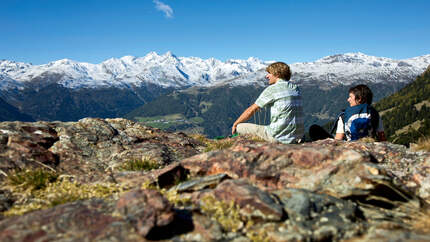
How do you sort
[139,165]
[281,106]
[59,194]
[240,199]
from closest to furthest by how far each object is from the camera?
[240,199]
[59,194]
[139,165]
[281,106]

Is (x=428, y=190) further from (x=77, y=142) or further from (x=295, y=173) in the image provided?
(x=77, y=142)

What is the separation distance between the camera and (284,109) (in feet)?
33.3

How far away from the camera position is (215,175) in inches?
263

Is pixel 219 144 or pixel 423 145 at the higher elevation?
pixel 423 145

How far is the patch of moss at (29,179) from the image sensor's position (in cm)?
700

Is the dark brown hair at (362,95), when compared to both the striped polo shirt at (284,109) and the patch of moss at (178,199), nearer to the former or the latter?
the striped polo shirt at (284,109)

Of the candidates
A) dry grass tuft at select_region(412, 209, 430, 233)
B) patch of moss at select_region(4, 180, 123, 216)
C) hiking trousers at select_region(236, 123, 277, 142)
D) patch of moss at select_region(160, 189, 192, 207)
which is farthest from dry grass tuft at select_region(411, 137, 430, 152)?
patch of moss at select_region(4, 180, 123, 216)

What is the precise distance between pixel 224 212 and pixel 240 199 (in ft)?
1.24

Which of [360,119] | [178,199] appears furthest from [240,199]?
[360,119]

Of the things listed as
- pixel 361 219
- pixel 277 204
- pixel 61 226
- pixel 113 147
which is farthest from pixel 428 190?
pixel 113 147

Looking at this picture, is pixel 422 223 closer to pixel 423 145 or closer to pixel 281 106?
pixel 281 106

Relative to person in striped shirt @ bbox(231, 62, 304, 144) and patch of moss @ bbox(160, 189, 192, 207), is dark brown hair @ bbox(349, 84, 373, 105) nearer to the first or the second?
person in striped shirt @ bbox(231, 62, 304, 144)

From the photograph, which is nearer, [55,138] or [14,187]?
[14,187]

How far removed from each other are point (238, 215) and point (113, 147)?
23.7ft
